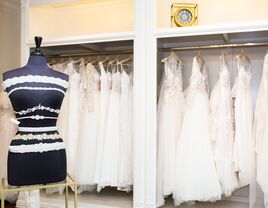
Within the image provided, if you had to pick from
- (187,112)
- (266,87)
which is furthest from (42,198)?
(266,87)

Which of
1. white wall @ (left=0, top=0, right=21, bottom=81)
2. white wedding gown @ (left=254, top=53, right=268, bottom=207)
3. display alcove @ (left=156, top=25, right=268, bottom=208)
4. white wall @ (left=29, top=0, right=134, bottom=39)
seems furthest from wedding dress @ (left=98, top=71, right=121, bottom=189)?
white wall @ (left=0, top=0, right=21, bottom=81)

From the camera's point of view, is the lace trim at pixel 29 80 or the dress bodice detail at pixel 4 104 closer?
the lace trim at pixel 29 80

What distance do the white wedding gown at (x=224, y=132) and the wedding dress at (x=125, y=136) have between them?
72cm

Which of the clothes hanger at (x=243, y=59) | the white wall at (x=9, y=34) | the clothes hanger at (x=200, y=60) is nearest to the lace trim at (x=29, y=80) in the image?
the clothes hanger at (x=200, y=60)

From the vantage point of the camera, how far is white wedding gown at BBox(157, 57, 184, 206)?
2.66 m

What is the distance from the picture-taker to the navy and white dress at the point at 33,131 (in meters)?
1.90

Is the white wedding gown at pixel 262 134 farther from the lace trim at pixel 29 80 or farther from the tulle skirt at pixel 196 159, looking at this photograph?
the lace trim at pixel 29 80

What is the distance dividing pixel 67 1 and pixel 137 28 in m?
0.75

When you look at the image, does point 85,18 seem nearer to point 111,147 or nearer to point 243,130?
point 111,147

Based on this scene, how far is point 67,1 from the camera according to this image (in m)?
2.94

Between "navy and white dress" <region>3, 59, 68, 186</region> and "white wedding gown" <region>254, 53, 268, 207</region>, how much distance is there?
4.78ft

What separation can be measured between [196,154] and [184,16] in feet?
3.98

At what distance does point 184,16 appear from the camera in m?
2.86

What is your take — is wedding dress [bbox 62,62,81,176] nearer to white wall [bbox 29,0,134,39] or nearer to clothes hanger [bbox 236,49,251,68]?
white wall [bbox 29,0,134,39]
